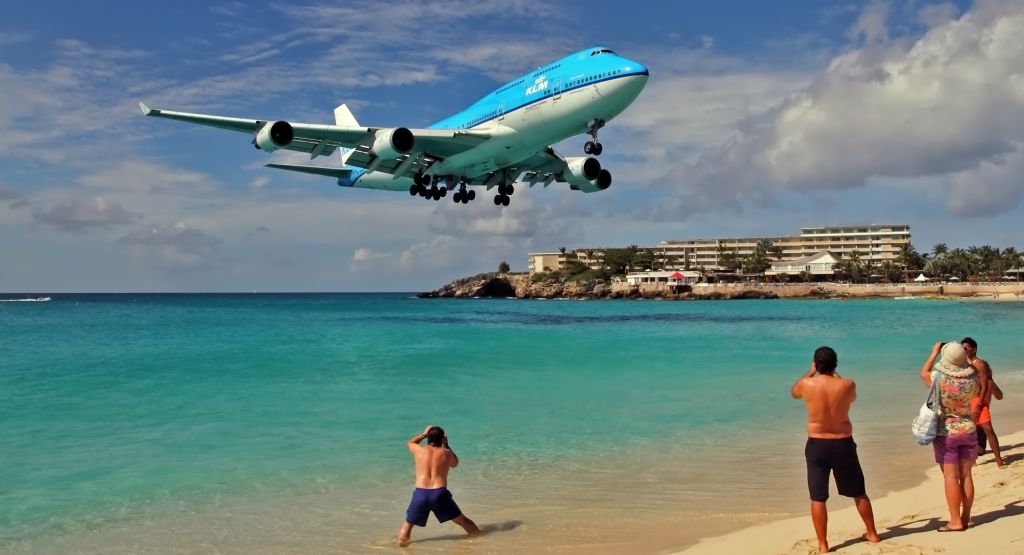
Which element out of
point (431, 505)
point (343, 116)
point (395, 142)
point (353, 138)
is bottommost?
point (431, 505)

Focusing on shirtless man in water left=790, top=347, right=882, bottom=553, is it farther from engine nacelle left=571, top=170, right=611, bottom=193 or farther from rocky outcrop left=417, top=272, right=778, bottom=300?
rocky outcrop left=417, top=272, right=778, bottom=300

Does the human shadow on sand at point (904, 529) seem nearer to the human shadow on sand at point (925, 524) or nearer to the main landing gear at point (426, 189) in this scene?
the human shadow on sand at point (925, 524)

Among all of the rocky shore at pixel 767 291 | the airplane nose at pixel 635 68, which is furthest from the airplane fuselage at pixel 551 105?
the rocky shore at pixel 767 291

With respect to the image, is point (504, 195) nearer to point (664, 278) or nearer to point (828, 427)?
point (828, 427)

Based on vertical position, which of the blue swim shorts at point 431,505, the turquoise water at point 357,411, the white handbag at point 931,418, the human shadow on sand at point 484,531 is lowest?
the turquoise water at point 357,411

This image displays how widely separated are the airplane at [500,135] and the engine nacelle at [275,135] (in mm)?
36

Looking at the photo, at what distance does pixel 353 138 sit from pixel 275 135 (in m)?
3.53

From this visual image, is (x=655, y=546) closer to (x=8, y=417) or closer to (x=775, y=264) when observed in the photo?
(x=8, y=417)

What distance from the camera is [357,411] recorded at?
22.3 meters

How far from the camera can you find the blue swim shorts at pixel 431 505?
8961mm

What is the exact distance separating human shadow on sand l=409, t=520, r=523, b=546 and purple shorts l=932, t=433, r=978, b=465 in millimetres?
5026

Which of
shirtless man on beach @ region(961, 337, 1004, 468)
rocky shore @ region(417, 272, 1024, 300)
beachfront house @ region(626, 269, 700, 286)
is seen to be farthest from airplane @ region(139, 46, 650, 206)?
beachfront house @ region(626, 269, 700, 286)

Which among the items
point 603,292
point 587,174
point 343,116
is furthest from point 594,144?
point 603,292

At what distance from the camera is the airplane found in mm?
26281
